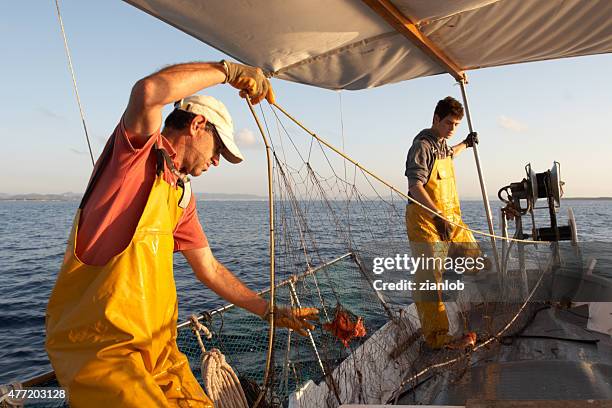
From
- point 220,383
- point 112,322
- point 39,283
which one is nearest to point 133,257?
point 112,322

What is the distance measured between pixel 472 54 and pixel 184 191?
3.79 meters

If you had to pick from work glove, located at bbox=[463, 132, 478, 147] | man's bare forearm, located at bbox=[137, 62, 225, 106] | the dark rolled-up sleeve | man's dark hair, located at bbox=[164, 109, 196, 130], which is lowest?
the dark rolled-up sleeve

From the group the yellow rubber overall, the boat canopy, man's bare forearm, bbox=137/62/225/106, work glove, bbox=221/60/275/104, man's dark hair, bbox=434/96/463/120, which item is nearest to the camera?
man's bare forearm, bbox=137/62/225/106

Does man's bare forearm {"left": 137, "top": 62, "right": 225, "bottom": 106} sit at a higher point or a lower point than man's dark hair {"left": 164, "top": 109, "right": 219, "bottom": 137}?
higher

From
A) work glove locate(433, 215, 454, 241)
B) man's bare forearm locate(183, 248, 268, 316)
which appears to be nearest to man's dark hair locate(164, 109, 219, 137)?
man's bare forearm locate(183, 248, 268, 316)

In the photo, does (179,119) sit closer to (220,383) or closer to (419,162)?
(220,383)

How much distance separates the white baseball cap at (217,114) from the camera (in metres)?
1.79

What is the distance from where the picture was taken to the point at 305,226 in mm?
2795

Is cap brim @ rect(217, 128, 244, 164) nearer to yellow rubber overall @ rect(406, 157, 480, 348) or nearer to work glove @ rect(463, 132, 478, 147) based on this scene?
yellow rubber overall @ rect(406, 157, 480, 348)

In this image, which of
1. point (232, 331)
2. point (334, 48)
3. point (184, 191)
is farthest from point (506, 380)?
point (232, 331)

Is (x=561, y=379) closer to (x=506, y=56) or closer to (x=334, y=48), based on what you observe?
(x=334, y=48)

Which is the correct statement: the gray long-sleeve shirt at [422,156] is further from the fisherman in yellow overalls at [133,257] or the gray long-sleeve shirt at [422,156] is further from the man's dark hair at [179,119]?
the man's dark hair at [179,119]

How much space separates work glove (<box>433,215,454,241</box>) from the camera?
4.02 m

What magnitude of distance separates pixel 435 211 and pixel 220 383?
2446 millimetres
